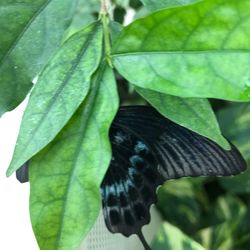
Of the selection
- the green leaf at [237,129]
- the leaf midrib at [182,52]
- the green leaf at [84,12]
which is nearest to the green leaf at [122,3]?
the green leaf at [84,12]

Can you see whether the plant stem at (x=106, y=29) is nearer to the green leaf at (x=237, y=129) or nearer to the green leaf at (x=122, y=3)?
the green leaf at (x=122, y=3)

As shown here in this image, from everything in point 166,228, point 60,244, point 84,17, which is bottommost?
point 166,228

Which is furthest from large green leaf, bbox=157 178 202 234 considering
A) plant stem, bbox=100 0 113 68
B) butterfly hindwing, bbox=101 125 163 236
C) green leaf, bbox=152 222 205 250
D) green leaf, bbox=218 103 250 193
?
plant stem, bbox=100 0 113 68

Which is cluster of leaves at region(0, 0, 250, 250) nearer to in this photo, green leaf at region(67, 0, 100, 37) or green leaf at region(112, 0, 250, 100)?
green leaf at region(112, 0, 250, 100)

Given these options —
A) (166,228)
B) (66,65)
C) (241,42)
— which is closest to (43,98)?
(66,65)

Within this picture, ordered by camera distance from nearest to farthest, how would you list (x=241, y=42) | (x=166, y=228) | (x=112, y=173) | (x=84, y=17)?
(x=241, y=42)
(x=112, y=173)
(x=166, y=228)
(x=84, y=17)

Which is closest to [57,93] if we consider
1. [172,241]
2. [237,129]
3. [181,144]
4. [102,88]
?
[102,88]

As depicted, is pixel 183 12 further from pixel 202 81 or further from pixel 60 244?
pixel 60 244
